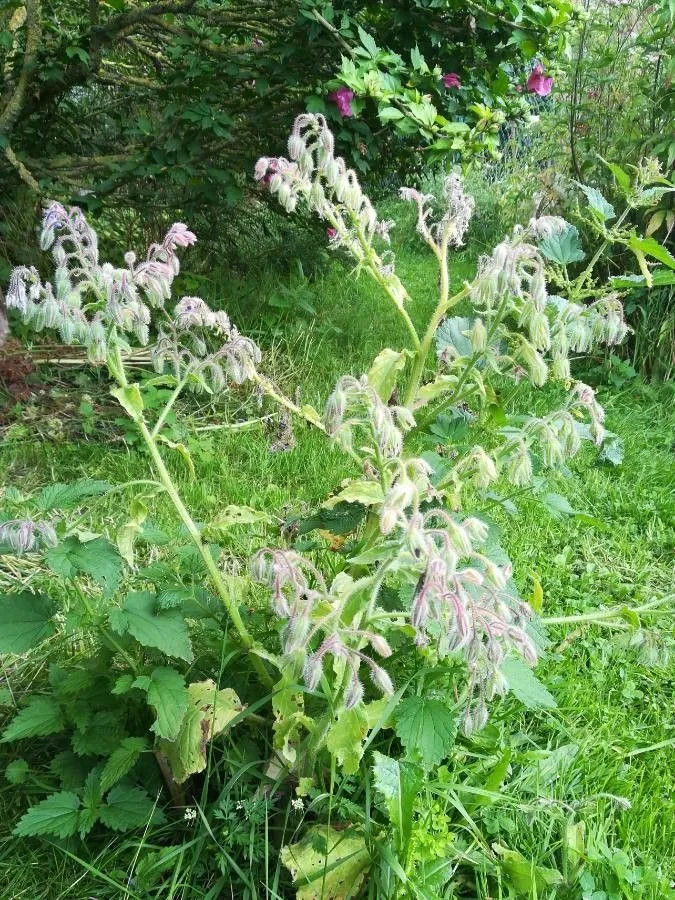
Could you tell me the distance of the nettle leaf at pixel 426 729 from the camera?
1171 millimetres

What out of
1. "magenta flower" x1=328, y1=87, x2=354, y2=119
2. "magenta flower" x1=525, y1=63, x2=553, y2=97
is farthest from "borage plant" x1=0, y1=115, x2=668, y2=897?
"magenta flower" x1=525, y1=63, x2=553, y2=97

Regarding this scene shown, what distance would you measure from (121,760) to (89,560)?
435 mm

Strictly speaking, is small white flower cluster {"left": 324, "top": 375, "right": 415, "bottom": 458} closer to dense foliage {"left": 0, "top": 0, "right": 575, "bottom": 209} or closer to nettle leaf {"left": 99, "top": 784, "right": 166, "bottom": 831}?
nettle leaf {"left": 99, "top": 784, "right": 166, "bottom": 831}

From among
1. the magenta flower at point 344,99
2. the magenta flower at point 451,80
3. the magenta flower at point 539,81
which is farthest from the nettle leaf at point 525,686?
the magenta flower at point 539,81

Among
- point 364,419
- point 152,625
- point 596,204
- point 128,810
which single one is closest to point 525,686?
point 364,419

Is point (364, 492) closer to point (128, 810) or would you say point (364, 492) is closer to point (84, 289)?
point (84, 289)

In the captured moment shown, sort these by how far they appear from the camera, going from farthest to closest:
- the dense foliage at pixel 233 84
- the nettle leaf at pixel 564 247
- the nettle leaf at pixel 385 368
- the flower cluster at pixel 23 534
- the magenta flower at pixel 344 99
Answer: the magenta flower at pixel 344 99, the dense foliage at pixel 233 84, the nettle leaf at pixel 564 247, the nettle leaf at pixel 385 368, the flower cluster at pixel 23 534

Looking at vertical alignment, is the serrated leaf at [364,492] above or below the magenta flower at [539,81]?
below

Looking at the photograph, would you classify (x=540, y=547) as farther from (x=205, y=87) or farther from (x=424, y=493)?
(x=205, y=87)

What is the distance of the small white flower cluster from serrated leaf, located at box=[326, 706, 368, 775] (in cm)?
43

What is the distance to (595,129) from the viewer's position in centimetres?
414

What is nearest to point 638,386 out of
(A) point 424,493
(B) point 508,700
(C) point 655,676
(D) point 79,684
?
(C) point 655,676

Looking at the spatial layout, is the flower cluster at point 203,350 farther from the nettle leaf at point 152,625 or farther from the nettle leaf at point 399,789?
the nettle leaf at point 399,789

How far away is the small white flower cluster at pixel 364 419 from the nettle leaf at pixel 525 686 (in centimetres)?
49
